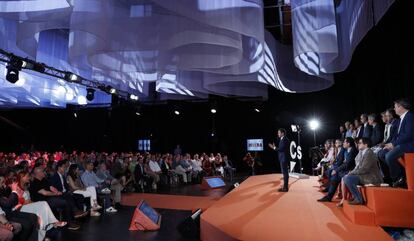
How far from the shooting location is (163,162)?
11.1 m

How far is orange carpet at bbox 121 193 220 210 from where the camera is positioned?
6.82m

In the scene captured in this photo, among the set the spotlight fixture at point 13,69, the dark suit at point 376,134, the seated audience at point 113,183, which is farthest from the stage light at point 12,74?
the dark suit at point 376,134

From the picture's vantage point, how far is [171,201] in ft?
24.6

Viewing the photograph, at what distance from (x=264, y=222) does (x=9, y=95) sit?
952 centimetres

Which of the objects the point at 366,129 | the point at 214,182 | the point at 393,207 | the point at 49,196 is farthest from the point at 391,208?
the point at 214,182

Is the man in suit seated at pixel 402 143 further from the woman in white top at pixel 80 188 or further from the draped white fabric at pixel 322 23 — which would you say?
the woman in white top at pixel 80 188

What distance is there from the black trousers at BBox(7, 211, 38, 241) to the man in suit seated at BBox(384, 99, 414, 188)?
185 inches

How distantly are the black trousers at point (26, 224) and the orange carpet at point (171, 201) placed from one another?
315 cm

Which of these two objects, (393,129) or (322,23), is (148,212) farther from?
(393,129)

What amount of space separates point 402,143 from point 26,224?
4.85 meters

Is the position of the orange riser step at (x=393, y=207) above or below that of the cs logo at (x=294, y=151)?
below

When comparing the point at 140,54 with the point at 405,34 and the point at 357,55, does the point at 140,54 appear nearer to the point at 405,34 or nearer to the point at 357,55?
the point at 405,34

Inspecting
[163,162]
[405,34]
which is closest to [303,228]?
[405,34]

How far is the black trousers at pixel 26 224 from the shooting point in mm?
3650
